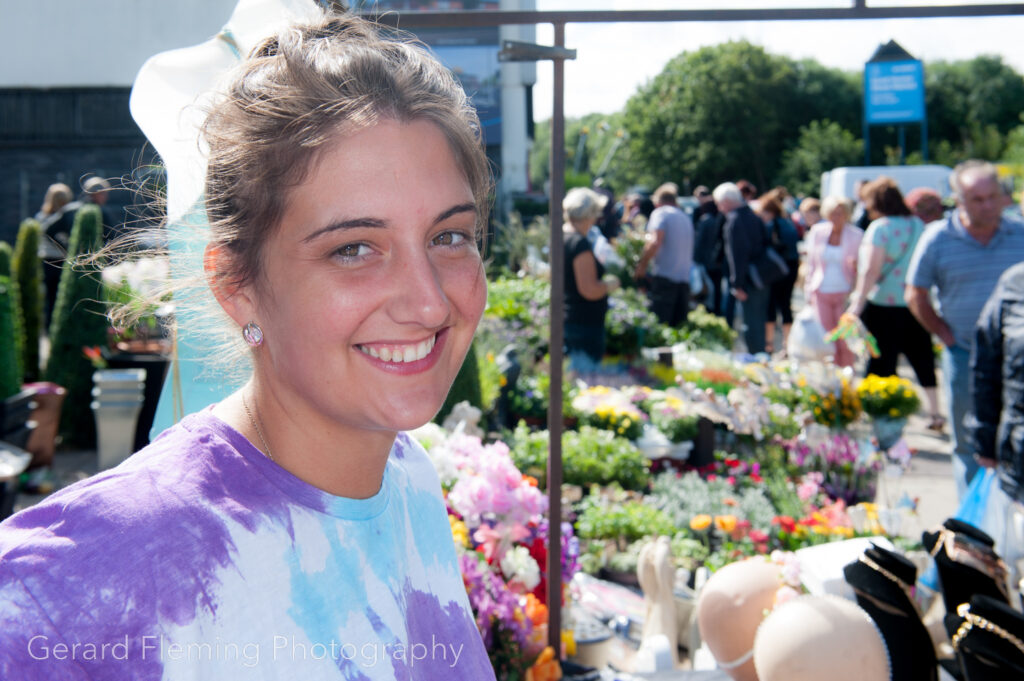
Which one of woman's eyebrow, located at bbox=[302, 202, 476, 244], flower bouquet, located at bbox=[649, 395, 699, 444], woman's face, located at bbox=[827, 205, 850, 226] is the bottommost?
flower bouquet, located at bbox=[649, 395, 699, 444]

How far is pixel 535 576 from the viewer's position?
2496mm

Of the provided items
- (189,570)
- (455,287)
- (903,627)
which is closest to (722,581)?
(903,627)

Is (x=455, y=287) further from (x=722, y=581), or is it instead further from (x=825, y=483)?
(x=825, y=483)

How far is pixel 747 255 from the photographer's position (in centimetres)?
779

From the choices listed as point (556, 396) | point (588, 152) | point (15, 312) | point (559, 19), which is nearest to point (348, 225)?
point (559, 19)

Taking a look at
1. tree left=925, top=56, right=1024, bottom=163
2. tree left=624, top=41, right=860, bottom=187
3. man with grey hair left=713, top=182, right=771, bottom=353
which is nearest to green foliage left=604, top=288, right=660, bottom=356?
man with grey hair left=713, top=182, right=771, bottom=353

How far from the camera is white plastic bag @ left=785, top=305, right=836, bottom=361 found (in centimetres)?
655

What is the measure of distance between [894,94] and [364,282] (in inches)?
1042

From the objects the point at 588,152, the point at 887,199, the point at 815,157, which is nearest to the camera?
the point at 887,199

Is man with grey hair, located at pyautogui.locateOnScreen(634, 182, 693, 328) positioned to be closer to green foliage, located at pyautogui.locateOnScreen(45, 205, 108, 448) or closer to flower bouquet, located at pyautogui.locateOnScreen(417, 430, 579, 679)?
green foliage, located at pyautogui.locateOnScreen(45, 205, 108, 448)

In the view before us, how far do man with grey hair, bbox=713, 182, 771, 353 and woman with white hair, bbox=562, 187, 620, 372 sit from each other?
2236 millimetres

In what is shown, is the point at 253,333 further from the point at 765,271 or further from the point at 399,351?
the point at 765,271

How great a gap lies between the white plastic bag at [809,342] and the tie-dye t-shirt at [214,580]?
5.88 m

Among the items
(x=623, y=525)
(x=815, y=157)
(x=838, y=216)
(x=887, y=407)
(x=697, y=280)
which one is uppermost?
(x=815, y=157)
